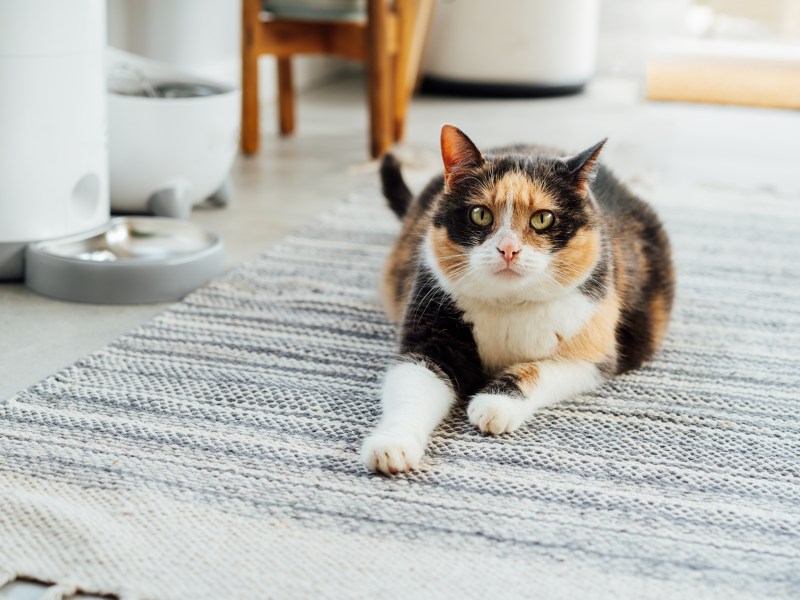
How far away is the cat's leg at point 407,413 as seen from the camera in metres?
1.21

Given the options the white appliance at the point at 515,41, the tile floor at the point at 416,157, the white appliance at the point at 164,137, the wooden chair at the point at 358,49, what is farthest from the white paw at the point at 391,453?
the white appliance at the point at 515,41

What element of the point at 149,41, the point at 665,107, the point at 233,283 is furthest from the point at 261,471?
the point at 665,107

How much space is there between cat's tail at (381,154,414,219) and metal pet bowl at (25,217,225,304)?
14.0 inches

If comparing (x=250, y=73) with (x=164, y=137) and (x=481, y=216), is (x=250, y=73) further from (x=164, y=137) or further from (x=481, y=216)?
(x=481, y=216)

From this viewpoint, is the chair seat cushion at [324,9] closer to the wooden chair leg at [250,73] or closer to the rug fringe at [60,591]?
the wooden chair leg at [250,73]

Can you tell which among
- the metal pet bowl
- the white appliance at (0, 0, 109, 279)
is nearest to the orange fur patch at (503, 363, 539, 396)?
the metal pet bowl

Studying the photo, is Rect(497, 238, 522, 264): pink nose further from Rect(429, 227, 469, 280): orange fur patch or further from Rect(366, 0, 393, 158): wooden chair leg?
Rect(366, 0, 393, 158): wooden chair leg

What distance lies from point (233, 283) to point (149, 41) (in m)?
1.50

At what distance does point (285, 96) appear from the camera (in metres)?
3.41

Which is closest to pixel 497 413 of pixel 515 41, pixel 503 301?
pixel 503 301

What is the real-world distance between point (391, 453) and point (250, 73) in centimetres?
209

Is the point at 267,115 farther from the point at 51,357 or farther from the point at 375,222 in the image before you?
the point at 51,357

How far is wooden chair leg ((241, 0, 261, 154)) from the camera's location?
300 cm

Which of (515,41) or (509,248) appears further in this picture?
(515,41)
